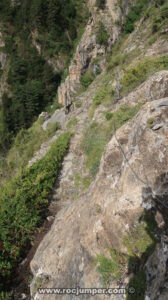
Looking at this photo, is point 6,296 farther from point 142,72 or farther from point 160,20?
point 160,20

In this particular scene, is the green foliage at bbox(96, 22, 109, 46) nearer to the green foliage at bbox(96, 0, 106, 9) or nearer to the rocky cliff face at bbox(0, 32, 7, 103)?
the green foliage at bbox(96, 0, 106, 9)

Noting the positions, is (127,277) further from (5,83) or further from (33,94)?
(5,83)

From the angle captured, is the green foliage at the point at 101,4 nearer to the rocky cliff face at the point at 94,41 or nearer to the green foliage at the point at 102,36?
the rocky cliff face at the point at 94,41

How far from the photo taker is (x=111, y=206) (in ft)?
14.6

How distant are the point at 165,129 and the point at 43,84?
28.6 meters

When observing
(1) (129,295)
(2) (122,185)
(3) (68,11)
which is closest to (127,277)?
(1) (129,295)

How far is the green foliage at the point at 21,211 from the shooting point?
21.1 ft

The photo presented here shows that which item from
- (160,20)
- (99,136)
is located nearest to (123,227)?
(99,136)

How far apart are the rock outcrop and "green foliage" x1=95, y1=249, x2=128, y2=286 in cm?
13

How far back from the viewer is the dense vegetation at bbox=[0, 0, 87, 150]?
29.2 m

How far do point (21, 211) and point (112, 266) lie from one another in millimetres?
3766

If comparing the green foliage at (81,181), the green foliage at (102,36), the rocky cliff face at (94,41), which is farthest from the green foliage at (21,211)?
the green foliage at (102,36)

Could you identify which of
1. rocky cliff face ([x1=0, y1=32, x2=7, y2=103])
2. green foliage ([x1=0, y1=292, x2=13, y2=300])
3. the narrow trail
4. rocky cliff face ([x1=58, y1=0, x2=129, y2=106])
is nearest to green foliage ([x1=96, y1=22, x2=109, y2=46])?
rocky cliff face ([x1=58, y1=0, x2=129, y2=106])

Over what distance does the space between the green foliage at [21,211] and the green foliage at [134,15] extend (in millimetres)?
17313
